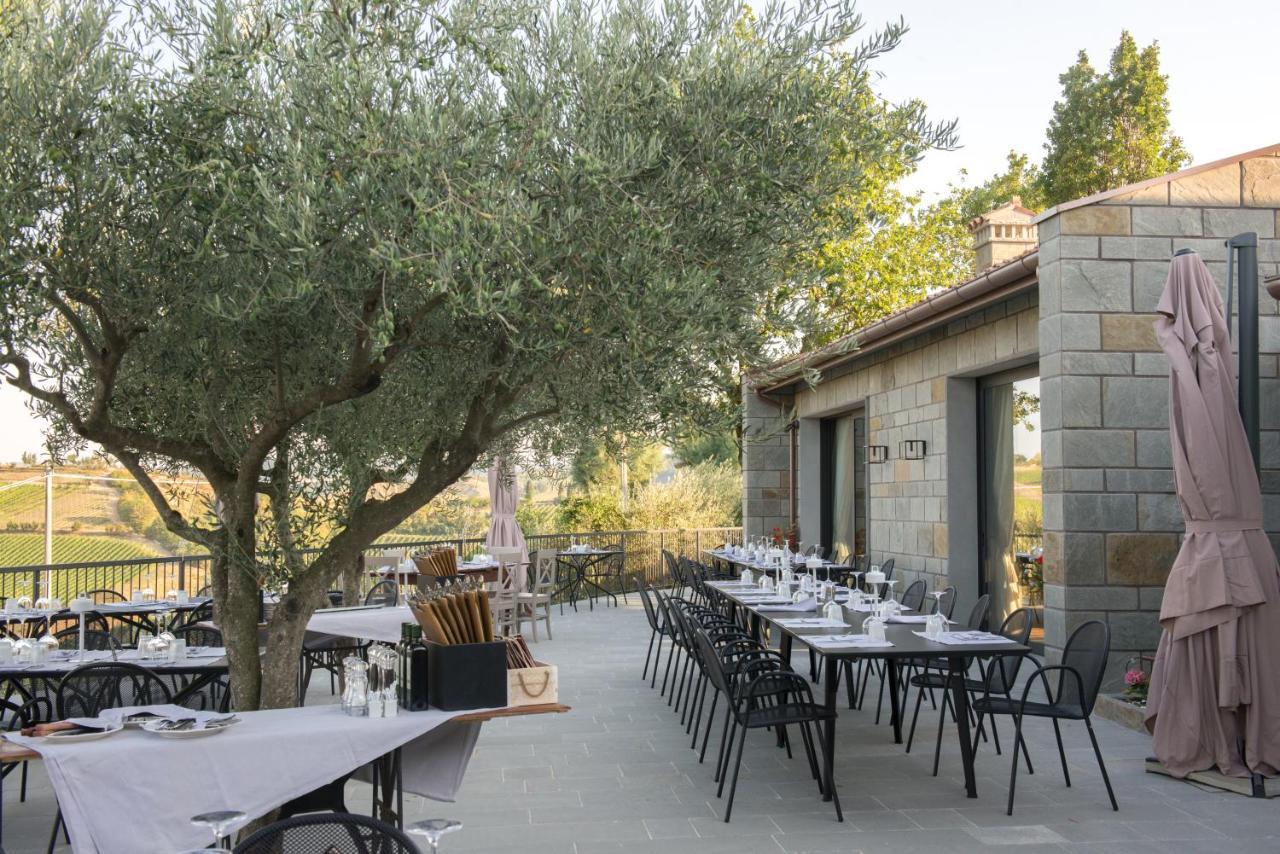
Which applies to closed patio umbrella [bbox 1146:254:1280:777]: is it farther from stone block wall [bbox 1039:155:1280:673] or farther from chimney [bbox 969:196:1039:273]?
chimney [bbox 969:196:1039:273]

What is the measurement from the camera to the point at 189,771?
3.55 metres

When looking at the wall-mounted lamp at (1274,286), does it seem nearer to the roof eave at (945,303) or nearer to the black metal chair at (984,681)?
the roof eave at (945,303)

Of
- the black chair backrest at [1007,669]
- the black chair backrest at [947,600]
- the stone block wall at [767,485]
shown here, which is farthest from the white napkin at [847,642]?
the stone block wall at [767,485]

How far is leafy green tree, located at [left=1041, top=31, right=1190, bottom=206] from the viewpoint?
24562 mm

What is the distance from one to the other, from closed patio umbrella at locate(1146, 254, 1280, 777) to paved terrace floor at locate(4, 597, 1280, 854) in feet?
1.12

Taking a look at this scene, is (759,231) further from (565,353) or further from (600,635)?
(600,635)

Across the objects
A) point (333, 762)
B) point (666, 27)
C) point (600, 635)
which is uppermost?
point (666, 27)

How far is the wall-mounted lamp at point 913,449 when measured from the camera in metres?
11.0

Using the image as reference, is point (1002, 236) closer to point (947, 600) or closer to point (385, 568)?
point (947, 600)

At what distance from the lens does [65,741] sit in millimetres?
3580

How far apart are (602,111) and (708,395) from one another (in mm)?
1201

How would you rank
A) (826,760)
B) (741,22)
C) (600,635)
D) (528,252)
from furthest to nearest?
(600,635), (826,760), (741,22), (528,252)

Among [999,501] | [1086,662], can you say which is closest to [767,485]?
[999,501]

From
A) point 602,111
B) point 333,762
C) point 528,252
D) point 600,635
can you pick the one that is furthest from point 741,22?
point 600,635
